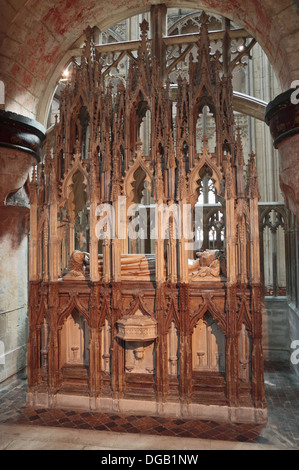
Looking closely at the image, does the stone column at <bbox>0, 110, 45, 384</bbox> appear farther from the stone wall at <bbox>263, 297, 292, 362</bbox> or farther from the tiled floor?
the stone wall at <bbox>263, 297, 292, 362</bbox>

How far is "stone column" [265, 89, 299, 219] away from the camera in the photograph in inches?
214

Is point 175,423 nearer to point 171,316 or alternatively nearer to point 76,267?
point 171,316

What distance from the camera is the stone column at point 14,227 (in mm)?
6281

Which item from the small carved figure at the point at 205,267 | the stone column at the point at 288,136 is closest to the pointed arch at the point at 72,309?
the small carved figure at the point at 205,267

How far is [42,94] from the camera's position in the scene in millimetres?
7410

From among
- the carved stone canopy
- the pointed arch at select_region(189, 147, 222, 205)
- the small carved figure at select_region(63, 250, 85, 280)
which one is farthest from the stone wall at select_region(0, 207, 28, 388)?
the pointed arch at select_region(189, 147, 222, 205)

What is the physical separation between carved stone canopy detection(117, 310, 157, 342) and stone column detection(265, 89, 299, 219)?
9.67 ft

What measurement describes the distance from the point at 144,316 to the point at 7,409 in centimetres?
271

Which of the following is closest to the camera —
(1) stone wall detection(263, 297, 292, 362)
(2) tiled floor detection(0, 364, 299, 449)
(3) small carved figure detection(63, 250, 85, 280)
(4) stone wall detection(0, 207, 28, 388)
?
(2) tiled floor detection(0, 364, 299, 449)

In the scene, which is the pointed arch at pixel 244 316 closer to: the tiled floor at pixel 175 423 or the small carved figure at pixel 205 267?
the small carved figure at pixel 205 267

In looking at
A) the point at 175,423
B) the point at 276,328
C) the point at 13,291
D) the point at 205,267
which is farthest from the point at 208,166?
the point at 276,328

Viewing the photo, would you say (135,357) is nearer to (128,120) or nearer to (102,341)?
(102,341)

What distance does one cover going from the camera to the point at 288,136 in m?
5.54

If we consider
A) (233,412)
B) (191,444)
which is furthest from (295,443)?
(191,444)
